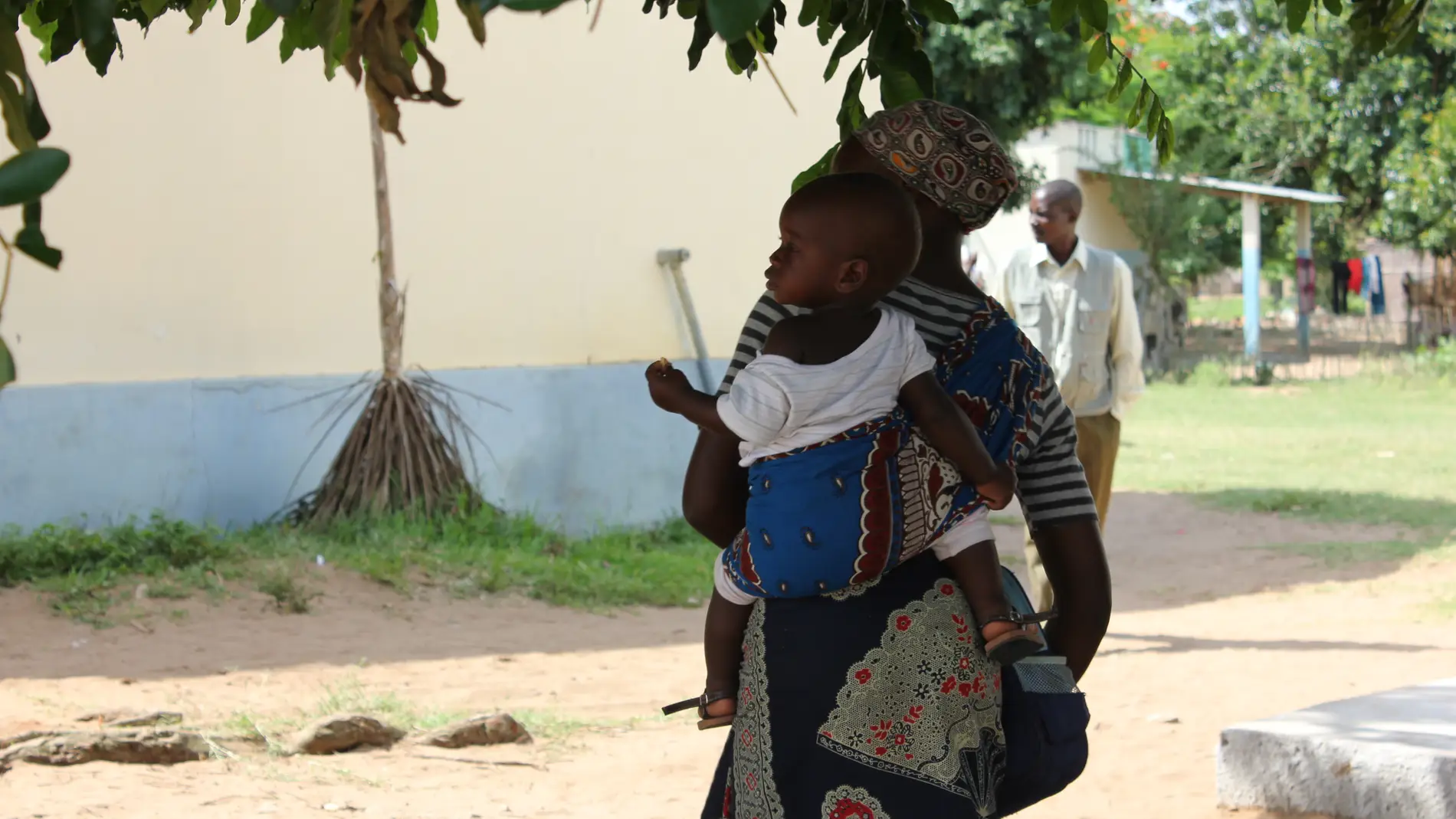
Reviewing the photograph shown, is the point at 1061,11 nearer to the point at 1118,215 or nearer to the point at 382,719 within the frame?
the point at 382,719

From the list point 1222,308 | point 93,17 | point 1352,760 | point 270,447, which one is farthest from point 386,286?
point 1222,308

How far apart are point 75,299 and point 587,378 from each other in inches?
117

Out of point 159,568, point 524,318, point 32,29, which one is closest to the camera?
point 32,29

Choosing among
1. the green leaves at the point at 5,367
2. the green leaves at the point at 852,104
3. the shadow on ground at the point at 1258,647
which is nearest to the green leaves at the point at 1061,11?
the green leaves at the point at 852,104

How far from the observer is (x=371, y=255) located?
28.1 ft

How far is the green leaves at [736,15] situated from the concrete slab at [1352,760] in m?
3.06

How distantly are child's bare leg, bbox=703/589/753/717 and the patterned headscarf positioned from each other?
559mm

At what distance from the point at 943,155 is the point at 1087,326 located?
3856mm

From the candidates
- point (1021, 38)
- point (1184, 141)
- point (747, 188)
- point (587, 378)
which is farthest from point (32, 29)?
point (1184, 141)

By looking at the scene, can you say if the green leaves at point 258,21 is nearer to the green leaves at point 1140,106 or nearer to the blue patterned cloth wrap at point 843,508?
the blue patterned cloth wrap at point 843,508

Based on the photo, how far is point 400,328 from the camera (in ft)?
27.2

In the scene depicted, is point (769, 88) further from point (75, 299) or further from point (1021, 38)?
point (1021, 38)

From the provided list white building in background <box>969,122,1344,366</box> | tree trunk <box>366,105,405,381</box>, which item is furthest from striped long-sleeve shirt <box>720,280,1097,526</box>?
white building in background <box>969,122,1344,366</box>

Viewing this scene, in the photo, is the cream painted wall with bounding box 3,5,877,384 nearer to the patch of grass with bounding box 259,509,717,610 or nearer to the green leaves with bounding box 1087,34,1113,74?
the patch of grass with bounding box 259,509,717,610
